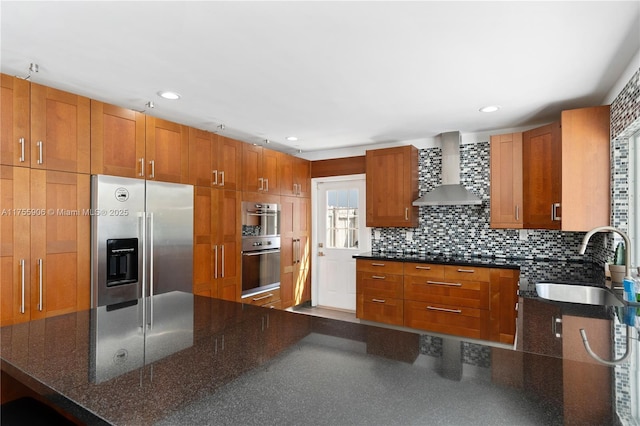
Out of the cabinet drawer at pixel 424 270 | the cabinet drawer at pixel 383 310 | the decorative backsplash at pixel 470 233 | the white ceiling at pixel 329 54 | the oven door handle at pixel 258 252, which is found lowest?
the cabinet drawer at pixel 383 310

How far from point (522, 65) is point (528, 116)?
1.34 metres

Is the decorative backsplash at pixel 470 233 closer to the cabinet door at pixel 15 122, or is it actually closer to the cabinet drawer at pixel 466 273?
the cabinet drawer at pixel 466 273

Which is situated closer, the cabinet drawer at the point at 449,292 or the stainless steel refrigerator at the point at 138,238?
the stainless steel refrigerator at the point at 138,238

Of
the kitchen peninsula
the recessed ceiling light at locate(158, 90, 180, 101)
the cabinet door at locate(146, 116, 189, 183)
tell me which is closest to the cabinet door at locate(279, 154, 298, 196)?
the cabinet door at locate(146, 116, 189, 183)

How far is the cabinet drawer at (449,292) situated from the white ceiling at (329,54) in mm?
1746

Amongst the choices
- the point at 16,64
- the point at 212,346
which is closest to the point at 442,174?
the point at 212,346

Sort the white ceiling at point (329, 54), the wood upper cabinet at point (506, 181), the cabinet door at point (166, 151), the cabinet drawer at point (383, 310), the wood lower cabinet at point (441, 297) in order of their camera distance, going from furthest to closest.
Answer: the cabinet drawer at point (383, 310), the wood upper cabinet at point (506, 181), the wood lower cabinet at point (441, 297), the cabinet door at point (166, 151), the white ceiling at point (329, 54)

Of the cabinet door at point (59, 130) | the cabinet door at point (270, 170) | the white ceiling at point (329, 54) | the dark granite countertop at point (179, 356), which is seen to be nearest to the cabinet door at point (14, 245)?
the cabinet door at point (59, 130)

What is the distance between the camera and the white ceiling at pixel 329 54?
173 cm

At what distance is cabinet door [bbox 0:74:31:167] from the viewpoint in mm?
2238

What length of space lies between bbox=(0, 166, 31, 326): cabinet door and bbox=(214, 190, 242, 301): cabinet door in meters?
1.61

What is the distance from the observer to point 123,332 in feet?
4.07

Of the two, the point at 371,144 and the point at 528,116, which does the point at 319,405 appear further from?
the point at 371,144

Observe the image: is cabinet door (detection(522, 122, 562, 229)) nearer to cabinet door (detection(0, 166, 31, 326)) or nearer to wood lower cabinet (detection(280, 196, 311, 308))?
wood lower cabinet (detection(280, 196, 311, 308))
